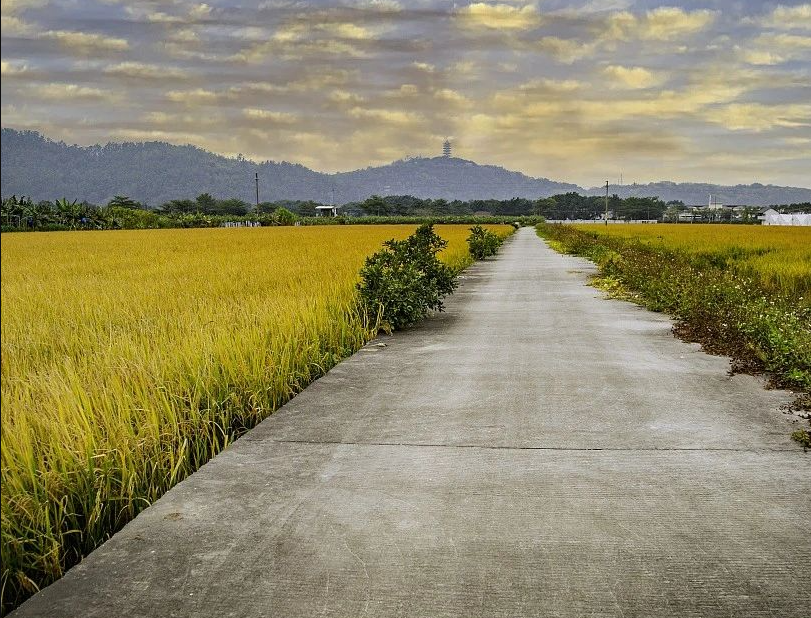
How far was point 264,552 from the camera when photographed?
10.0 feet

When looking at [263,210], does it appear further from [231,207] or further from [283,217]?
[283,217]

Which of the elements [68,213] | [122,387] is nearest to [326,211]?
[68,213]

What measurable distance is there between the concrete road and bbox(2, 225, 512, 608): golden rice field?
25 centimetres

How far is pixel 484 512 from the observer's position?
11.4ft

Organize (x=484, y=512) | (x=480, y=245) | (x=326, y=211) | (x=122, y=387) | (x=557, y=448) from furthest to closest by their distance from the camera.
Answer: (x=326, y=211) → (x=480, y=245) → (x=122, y=387) → (x=557, y=448) → (x=484, y=512)

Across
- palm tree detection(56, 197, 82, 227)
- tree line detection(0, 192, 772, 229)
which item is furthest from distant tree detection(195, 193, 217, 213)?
palm tree detection(56, 197, 82, 227)

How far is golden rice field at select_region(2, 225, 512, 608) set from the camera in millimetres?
3305

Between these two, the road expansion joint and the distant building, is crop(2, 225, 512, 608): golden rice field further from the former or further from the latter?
the distant building

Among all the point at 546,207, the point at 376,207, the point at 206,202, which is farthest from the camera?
the point at 546,207

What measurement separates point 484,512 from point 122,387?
2539mm

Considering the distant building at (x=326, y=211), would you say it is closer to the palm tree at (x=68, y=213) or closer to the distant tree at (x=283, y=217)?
the distant tree at (x=283, y=217)

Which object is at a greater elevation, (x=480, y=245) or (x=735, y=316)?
(x=480, y=245)

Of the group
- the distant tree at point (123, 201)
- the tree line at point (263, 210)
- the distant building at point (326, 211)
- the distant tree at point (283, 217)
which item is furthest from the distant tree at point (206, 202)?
the distant tree at point (283, 217)

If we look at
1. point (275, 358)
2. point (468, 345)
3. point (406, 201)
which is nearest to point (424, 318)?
point (468, 345)
